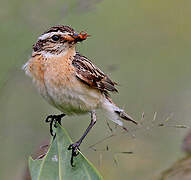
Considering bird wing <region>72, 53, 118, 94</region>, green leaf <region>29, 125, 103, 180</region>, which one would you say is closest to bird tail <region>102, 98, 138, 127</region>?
bird wing <region>72, 53, 118, 94</region>

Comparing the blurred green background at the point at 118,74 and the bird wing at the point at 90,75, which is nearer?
the bird wing at the point at 90,75

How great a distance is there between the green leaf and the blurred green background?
0.47m

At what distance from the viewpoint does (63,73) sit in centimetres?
374

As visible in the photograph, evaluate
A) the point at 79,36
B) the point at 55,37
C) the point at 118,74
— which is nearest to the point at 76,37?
the point at 79,36

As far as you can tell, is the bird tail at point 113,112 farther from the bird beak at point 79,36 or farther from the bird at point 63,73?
the bird beak at point 79,36

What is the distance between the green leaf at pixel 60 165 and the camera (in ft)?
8.70

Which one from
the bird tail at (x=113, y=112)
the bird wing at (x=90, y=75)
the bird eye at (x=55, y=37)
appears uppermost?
the bird eye at (x=55, y=37)

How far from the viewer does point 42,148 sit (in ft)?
9.98

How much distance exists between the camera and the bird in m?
3.67

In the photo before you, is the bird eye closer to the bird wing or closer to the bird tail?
the bird wing

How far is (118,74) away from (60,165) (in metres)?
3.66

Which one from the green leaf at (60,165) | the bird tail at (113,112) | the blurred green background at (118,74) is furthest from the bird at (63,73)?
the green leaf at (60,165)

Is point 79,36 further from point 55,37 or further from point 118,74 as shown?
point 118,74

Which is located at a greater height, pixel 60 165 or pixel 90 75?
pixel 90 75
